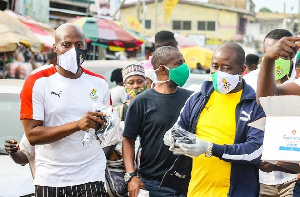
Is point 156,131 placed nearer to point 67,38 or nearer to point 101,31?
point 67,38

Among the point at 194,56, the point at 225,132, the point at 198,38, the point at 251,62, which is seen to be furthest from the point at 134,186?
the point at 198,38

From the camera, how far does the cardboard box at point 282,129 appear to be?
11.4 feet

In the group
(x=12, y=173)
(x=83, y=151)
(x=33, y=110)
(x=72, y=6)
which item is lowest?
(x=12, y=173)

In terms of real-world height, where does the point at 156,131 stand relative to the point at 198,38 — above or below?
below

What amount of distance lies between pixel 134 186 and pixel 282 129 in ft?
5.37

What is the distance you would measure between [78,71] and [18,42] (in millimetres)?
8958

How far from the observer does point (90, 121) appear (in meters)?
4.24

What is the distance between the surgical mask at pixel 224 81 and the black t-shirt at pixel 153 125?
0.72m

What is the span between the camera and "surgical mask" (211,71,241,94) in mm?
4332

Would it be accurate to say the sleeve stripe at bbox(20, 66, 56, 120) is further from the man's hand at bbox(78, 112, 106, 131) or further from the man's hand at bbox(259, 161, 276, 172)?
the man's hand at bbox(259, 161, 276, 172)

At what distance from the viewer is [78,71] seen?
4711 mm

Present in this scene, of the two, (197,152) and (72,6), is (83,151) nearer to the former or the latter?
(197,152)

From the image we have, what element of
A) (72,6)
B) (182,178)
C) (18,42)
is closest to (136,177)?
(182,178)

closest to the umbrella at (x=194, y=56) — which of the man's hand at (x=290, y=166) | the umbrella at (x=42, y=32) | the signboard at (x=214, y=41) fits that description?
the umbrella at (x=42, y=32)
